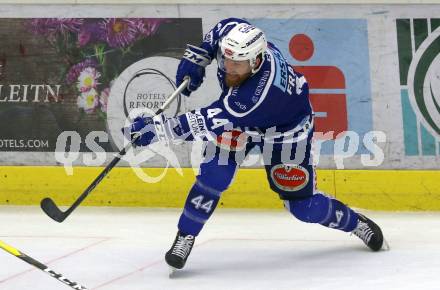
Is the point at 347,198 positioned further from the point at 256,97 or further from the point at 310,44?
the point at 256,97

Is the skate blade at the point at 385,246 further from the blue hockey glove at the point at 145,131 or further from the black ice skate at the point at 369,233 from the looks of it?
the blue hockey glove at the point at 145,131

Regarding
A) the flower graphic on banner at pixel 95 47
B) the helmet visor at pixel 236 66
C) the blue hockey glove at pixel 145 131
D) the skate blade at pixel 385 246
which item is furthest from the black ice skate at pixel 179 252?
the flower graphic on banner at pixel 95 47

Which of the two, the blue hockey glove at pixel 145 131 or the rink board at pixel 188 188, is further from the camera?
the rink board at pixel 188 188

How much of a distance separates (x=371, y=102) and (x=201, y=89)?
3.07 ft

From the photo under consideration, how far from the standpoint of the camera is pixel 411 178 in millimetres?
5316

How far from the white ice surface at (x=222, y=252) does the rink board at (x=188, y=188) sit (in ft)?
0.23

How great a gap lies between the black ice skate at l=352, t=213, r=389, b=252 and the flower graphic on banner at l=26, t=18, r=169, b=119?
1826mm

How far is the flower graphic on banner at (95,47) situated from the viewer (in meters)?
5.61

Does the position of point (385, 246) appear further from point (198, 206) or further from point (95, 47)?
point (95, 47)

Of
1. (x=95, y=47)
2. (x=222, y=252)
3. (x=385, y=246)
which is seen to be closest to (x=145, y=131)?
(x=222, y=252)

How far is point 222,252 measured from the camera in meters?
Result: 4.55

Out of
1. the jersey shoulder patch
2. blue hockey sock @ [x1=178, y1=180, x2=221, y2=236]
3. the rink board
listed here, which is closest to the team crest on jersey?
blue hockey sock @ [x1=178, y1=180, x2=221, y2=236]

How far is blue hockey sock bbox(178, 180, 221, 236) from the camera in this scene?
4.08 metres

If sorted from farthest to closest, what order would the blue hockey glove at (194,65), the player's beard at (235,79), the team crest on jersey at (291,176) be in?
the blue hockey glove at (194,65) < the team crest on jersey at (291,176) < the player's beard at (235,79)
